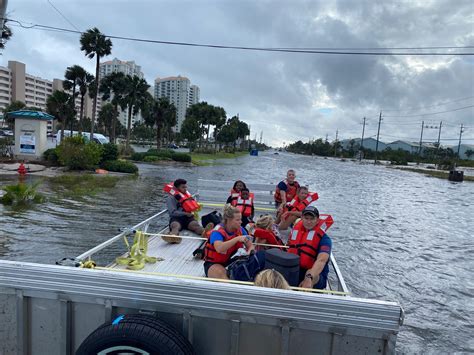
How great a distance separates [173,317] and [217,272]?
71.4 inches

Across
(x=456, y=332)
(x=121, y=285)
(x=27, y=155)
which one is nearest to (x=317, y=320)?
(x=121, y=285)

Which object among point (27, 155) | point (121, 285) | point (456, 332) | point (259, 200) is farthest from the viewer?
point (27, 155)

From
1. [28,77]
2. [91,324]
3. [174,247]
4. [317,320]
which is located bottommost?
[174,247]

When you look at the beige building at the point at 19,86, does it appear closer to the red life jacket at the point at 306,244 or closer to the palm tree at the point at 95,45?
the palm tree at the point at 95,45

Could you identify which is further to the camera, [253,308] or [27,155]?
[27,155]

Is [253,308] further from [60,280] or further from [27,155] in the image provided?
[27,155]

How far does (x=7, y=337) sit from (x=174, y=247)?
13.5ft

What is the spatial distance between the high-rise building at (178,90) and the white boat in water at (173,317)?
A: 476ft

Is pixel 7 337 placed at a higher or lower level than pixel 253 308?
lower

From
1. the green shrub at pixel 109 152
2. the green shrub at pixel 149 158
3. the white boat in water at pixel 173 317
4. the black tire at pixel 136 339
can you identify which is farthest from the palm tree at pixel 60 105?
the black tire at pixel 136 339

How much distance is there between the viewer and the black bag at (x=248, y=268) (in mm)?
4094

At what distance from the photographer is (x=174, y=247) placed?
6699 mm

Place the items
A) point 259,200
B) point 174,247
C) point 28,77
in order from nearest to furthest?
point 174,247, point 259,200, point 28,77

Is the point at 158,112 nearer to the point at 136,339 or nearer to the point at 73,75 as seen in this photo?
the point at 73,75
